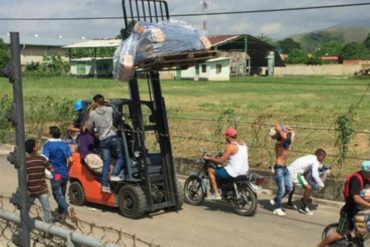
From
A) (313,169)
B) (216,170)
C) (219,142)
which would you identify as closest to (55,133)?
(216,170)

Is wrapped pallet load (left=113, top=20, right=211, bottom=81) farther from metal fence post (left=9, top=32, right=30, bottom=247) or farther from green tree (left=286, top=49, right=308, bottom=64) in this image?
green tree (left=286, top=49, right=308, bottom=64)

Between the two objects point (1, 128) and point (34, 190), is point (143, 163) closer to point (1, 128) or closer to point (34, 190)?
point (34, 190)

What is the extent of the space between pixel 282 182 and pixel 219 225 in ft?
4.94

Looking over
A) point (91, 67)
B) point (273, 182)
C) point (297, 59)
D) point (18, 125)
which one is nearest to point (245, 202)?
point (273, 182)

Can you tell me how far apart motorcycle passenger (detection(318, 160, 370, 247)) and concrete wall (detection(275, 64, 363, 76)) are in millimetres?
77349

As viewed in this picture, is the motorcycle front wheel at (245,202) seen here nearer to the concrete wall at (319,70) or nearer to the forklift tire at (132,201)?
the forklift tire at (132,201)

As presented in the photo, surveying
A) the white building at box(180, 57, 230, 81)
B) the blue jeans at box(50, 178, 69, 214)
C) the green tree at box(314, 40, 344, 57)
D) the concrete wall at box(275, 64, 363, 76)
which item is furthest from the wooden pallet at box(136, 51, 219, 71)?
the green tree at box(314, 40, 344, 57)

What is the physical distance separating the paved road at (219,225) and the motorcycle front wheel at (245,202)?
0.12 m

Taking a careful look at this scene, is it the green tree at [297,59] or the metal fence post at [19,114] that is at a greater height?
the green tree at [297,59]

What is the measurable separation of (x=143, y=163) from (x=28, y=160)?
2.13 meters

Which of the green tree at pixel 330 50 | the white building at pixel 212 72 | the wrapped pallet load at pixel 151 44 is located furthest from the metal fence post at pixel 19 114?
the green tree at pixel 330 50

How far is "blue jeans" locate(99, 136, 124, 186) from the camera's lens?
33.1 ft

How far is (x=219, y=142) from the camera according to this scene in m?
15.2

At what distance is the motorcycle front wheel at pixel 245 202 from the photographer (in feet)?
33.2
